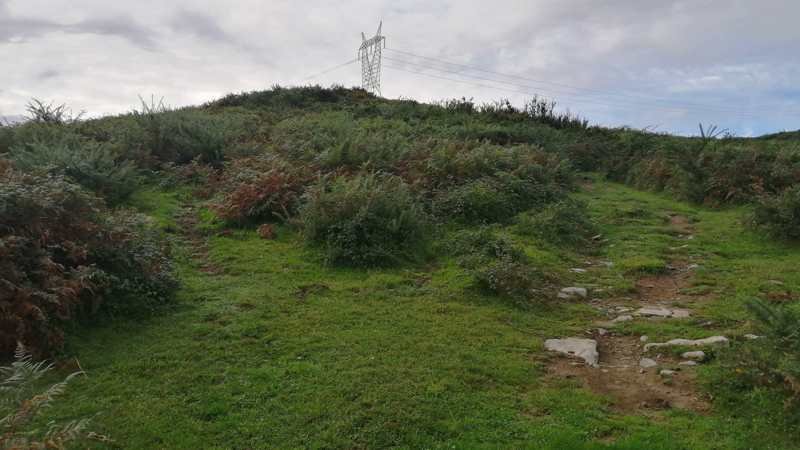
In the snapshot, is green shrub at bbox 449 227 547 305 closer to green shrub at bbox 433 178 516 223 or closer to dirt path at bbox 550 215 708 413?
dirt path at bbox 550 215 708 413

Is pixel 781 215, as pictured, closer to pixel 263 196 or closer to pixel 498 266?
pixel 498 266

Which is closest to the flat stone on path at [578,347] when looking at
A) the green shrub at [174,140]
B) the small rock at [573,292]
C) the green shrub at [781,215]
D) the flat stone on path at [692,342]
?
the flat stone on path at [692,342]

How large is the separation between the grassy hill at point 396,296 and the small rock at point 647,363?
0.08m

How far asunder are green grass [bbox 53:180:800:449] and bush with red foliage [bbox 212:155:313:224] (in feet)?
5.68

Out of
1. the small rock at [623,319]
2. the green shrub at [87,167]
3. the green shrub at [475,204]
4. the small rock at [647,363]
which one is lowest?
the small rock at [647,363]

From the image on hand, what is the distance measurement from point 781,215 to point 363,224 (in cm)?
644

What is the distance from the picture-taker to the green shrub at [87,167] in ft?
34.5

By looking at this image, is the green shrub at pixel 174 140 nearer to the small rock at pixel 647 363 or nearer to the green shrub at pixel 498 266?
the green shrub at pixel 498 266

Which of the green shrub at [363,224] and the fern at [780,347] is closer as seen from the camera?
the fern at [780,347]

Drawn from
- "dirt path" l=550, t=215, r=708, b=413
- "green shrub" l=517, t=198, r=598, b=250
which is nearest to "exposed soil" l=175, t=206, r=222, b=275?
"dirt path" l=550, t=215, r=708, b=413

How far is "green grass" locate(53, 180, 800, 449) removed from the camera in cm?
440

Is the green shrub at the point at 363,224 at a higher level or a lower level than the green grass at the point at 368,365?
higher

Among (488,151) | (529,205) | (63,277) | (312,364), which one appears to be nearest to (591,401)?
(312,364)

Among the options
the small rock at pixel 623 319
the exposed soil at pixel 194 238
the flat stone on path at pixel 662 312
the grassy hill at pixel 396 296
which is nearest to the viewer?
the grassy hill at pixel 396 296
